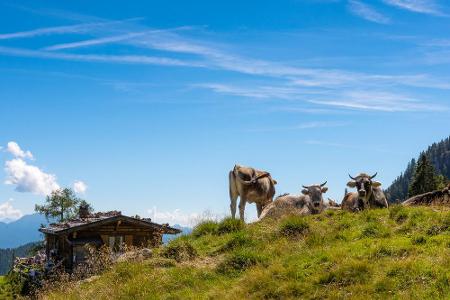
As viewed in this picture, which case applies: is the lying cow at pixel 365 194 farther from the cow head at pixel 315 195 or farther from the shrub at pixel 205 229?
the shrub at pixel 205 229

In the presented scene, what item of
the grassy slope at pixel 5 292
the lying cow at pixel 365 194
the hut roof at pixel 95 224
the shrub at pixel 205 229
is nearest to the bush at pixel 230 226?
the shrub at pixel 205 229

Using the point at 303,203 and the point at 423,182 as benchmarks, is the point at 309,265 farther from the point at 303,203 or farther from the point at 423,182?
the point at 423,182

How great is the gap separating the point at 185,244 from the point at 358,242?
4900 mm

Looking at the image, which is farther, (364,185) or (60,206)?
(60,206)

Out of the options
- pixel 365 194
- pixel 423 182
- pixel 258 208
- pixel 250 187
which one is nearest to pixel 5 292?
pixel 258 208

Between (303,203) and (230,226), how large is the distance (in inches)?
178

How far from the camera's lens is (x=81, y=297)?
36.8 feet

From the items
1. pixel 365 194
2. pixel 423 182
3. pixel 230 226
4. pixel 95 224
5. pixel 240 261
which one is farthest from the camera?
pixel 423 182

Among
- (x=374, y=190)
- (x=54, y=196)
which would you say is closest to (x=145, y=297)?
(x=374, y=190)

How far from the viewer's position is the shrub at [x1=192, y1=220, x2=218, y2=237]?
15987 mm

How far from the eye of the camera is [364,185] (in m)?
18.4

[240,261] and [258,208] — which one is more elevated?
[258,208]

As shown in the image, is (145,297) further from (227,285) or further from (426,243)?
(426,243)

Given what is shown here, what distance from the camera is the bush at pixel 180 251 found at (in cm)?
1362
